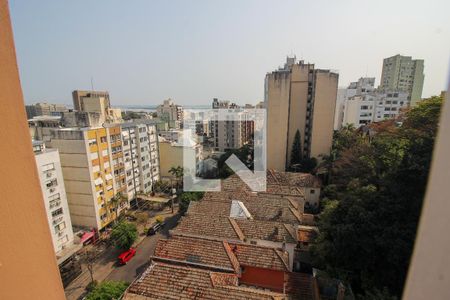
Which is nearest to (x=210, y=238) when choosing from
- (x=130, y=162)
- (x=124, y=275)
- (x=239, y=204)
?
(x=239, y=204)

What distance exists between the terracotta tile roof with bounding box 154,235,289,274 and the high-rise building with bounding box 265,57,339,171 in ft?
64.9

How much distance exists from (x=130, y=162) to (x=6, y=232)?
25687 mm

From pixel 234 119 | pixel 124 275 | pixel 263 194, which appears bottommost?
pixel 124 275

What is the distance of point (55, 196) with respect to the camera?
16562mm

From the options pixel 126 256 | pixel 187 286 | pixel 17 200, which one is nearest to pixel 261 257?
pixel 187 286

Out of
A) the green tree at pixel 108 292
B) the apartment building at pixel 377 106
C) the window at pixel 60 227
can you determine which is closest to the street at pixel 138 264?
the window at pixel 60 227

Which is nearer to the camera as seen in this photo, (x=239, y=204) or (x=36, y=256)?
(x=36, y=256)

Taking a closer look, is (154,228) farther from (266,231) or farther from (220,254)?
(220,254)

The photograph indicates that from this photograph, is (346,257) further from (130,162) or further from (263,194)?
(130,162)

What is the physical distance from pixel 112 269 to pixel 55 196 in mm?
6435

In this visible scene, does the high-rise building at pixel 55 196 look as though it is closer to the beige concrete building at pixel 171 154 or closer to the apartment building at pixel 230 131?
the beige concrete building at pixel 171 154

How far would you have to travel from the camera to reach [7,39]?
0.91 m

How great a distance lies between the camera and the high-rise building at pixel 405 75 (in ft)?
175

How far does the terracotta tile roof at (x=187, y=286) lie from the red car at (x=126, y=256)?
8.90m
